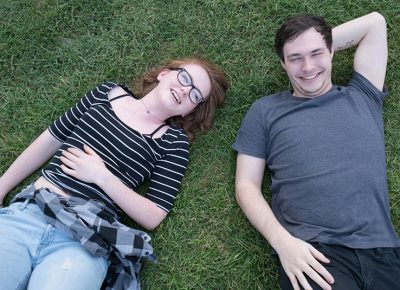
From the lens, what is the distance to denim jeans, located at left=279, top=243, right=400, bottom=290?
2436 millimetres

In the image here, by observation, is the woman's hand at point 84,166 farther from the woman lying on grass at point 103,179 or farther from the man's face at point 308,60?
the man's face at point 308,60

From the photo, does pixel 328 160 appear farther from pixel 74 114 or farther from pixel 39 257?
pixel 39 257

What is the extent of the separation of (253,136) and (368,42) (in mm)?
993

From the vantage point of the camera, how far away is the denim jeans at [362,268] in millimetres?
2436

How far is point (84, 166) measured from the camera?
2.76 m

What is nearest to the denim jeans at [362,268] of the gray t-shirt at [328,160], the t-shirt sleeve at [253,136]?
the gray t-shirt at [328,160]

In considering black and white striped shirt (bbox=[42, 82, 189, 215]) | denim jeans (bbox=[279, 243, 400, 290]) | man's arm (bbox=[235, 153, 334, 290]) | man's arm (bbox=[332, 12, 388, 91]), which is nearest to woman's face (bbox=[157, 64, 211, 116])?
black and white striped shirt (bbox=[42, 82, 189, 215])

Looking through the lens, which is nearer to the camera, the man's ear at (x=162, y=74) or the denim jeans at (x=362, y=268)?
the denim jeans at (x=362, y=268)

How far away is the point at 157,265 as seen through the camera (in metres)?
3.02

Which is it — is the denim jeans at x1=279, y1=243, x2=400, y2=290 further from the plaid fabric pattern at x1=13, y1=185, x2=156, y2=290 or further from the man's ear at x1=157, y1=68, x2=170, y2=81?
the man's ear at x1=157, y1=68, x2=170, y2=81

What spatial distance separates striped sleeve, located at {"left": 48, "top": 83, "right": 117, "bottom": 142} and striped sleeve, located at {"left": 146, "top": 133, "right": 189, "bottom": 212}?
22.8 inches

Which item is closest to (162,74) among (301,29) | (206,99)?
(206,99)

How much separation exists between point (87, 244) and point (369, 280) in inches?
62.4

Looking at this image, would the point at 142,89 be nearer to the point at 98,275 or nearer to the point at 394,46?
the point at 98,275
